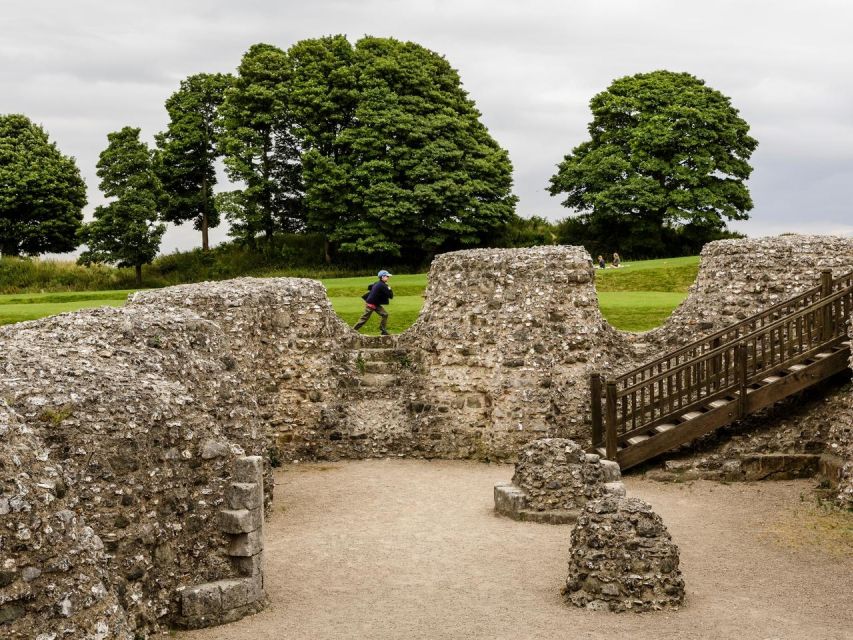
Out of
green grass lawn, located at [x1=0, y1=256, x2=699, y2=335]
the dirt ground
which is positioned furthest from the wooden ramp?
green grass lawn, located at [x1=0, y1=256, x2=699, y2=335]

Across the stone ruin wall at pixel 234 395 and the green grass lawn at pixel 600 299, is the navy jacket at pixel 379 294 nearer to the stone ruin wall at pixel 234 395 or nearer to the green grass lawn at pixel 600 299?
the green grass lawn at pixel 600 299

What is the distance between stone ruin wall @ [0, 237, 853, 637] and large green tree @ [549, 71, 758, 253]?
2652 cm

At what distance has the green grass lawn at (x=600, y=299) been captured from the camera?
27328 millimetres

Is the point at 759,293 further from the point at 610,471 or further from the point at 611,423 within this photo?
the point at 610,471

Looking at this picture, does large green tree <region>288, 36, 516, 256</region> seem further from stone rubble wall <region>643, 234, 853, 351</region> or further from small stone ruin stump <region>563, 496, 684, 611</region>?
small stone ruin stump <region>563, 496, 684, 611</region>

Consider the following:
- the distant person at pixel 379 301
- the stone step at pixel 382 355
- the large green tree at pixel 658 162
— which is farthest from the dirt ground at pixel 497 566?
the large green tree at pixel 658 162

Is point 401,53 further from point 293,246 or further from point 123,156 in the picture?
point 123,156

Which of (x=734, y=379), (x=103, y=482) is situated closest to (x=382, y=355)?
(x=734, y=379)

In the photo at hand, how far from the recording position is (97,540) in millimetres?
9273

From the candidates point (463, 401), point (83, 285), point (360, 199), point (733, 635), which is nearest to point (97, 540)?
point (733, 635)

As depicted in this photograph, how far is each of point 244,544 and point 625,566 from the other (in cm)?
445

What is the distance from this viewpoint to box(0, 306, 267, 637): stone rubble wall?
331 inches

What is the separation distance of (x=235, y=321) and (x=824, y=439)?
37.4ft

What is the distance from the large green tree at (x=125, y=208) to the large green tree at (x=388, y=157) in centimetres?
750
